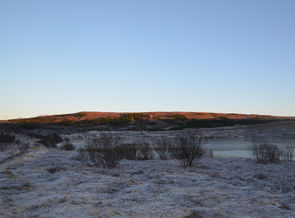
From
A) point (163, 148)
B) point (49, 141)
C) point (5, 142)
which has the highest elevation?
point (163, 148)

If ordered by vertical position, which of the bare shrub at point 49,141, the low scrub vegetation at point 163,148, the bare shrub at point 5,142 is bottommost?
the bare shrub at point 49,141

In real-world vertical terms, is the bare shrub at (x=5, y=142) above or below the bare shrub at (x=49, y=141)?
above

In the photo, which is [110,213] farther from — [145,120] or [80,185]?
[145,120]

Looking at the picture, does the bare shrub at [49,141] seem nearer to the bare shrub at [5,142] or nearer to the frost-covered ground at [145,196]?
the bare shrub at [5,142]

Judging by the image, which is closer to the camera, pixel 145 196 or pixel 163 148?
pixel 145 196

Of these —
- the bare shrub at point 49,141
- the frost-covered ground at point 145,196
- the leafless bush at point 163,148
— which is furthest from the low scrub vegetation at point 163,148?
the bare shrub at point 49,141

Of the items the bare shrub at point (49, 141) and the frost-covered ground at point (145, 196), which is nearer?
the frost-covered ground at point (145, 196)

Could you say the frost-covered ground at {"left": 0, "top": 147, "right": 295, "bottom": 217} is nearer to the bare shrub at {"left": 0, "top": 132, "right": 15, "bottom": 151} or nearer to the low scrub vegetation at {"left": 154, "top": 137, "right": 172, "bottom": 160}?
the low scrub vegetation at {"left": 154, "top": 137, "right": 172, "bottom": 160}

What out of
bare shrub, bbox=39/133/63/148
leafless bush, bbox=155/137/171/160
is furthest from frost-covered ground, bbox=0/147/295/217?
bare shrub, bbox=39/133/63/148

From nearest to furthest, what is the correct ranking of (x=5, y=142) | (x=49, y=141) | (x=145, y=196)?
(x=145, y=196)
(x=5, y=142)
(x=49, y=141)

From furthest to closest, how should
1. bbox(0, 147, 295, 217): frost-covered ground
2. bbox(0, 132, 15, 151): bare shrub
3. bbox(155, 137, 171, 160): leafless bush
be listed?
bbox(0, 132, 15, 151): bare shrub
bbox(155, 137, 171, 160): leafless bush
bbox(0, 147, 295, 217): frost-covered ground

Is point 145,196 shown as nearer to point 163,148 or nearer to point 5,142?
point 163,148

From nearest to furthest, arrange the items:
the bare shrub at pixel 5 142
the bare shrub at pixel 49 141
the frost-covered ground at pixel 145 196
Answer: the frost-covered ground at pixel 145 196
the bare shrub at pixel 5 142
the bare shrub at pixel 49 141

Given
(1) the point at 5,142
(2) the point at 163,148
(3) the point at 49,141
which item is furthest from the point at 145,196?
(3) the point at 49,141
